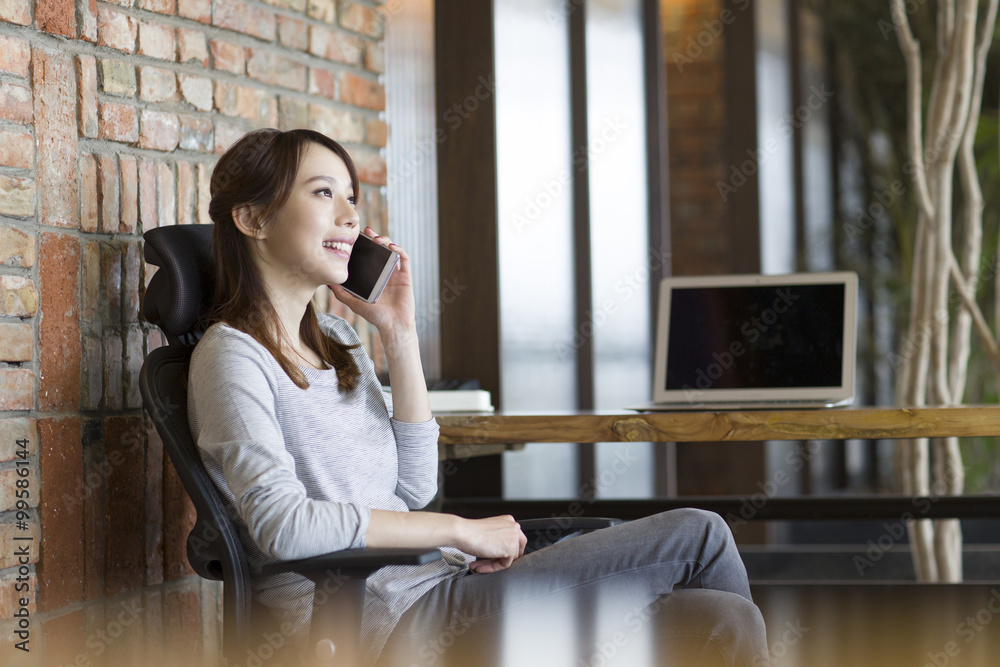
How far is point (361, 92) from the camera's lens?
258 centimetres

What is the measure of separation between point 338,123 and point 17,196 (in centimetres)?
96

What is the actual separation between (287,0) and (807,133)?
3.10 metres

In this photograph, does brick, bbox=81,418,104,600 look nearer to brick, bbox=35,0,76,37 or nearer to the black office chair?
the black office chair

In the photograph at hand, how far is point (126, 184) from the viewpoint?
187 centimetres

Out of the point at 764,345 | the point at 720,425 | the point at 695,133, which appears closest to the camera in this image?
the point at 720,425

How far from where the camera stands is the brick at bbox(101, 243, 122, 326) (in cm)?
182

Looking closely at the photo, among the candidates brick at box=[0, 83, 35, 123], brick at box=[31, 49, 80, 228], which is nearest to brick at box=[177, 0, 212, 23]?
brick at box=[31, 49, 80, 228]

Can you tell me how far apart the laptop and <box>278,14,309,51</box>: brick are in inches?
41.3

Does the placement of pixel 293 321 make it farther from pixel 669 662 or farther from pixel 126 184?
pixel 669 662

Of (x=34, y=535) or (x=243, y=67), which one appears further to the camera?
(x=243, y=67)

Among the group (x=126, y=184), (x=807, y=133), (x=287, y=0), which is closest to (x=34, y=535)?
(x=126, y=184)

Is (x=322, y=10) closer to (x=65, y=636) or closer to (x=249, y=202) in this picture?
(x=249, y=202)
